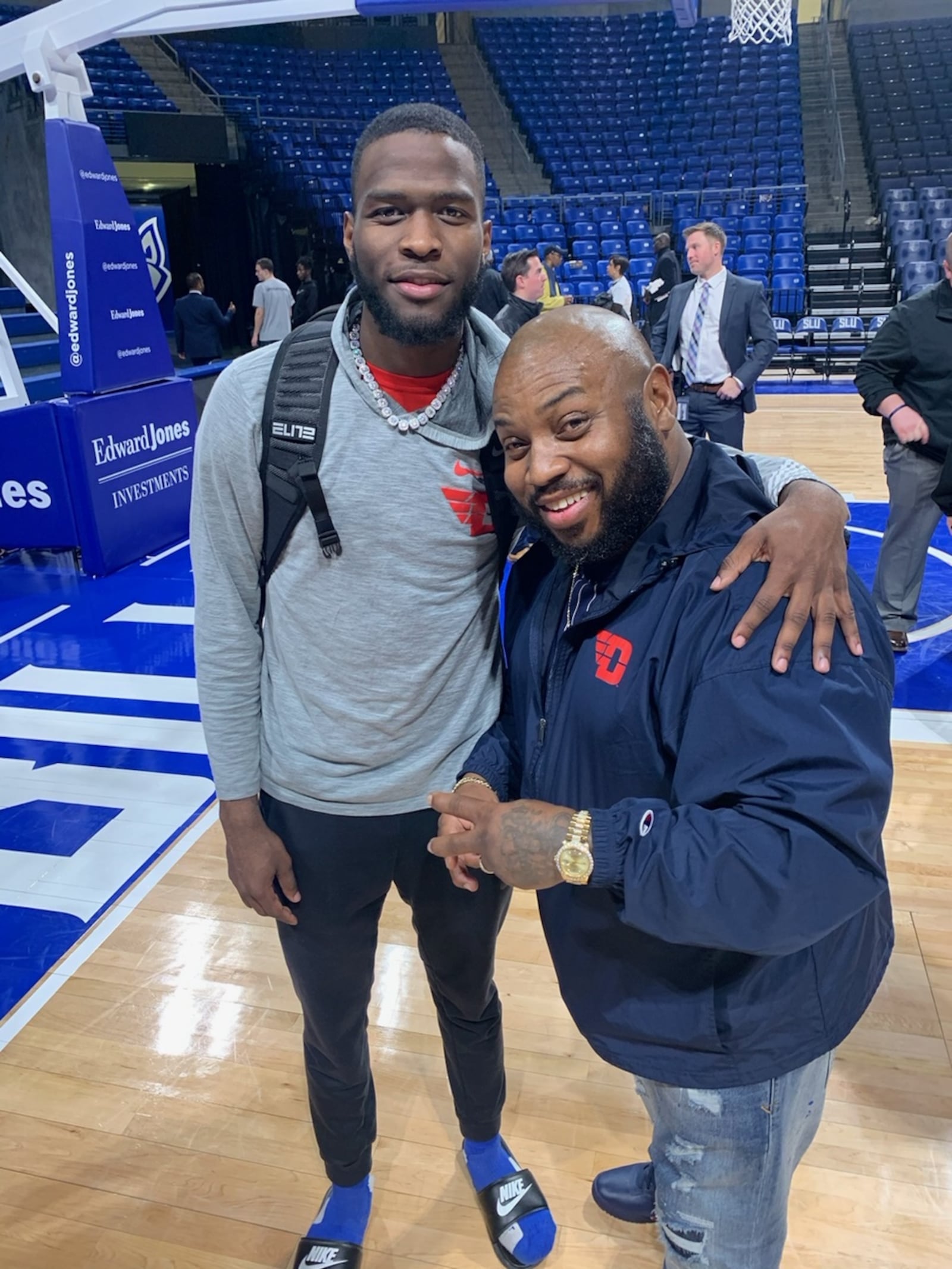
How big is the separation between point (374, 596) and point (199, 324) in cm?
935

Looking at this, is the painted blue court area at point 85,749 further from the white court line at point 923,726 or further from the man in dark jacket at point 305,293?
the man in dark jacket at point 305,293

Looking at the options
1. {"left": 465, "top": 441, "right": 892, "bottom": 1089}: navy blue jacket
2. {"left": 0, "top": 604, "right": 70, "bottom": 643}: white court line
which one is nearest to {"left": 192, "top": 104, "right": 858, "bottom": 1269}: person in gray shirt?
{"left": 465, "top": 441, "right": 892, "bottom": 1089}: navy blue jacket

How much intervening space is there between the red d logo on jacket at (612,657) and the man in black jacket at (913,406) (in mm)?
2580

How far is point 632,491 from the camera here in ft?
3.47

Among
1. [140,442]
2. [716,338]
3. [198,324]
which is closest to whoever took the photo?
[716,338]

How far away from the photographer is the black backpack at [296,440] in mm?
1233

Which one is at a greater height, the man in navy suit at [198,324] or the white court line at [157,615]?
the man in navy suit at [198,324]

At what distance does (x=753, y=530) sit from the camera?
101 centimetres

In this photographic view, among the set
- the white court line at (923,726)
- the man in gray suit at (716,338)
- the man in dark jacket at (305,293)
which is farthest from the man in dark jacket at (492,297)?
the man in dark jacket at (305,293)

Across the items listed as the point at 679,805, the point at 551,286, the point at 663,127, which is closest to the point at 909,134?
the point at 663,127

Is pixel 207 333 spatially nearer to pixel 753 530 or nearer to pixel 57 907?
pixel 57 907

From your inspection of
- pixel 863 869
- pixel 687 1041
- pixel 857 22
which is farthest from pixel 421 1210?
pixel 857 22

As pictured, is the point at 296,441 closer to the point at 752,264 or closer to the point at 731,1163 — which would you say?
the point at 731,1163

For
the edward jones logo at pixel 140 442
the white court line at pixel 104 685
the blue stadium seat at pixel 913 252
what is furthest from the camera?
the blue stadium seat at pixel 913 252
